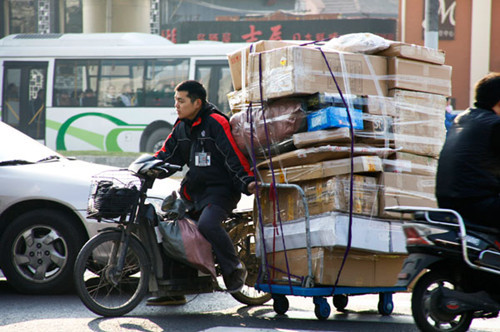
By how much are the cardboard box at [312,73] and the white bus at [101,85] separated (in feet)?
43.5

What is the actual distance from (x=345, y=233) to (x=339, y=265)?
0.25 metres

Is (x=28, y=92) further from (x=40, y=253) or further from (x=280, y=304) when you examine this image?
(x=280, y=304)

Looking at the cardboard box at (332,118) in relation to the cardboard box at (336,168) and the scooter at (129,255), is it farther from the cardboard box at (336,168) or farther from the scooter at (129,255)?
the scooter at (129,255)

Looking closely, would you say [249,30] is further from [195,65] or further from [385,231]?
[385,231]

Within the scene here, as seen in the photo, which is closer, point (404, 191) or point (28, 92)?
point (404, 191)

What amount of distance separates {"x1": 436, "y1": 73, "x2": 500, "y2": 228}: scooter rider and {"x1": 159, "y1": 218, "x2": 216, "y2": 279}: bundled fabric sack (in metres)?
1.65

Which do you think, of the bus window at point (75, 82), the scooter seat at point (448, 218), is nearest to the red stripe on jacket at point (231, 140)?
the scooter seat at point (448, 218)

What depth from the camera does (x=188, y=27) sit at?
A: 31.3 metres

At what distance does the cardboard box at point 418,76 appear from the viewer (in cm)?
509

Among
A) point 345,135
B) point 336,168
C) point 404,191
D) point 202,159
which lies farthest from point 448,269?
point 202,159

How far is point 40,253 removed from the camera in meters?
5.91

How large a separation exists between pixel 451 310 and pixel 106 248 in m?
2.27

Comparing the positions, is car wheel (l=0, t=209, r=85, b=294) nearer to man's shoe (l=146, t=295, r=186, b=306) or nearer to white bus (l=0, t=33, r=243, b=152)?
man's shoe (l=146, t=295, r=186, b=306)

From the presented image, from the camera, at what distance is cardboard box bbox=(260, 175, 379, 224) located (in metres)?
4.75
